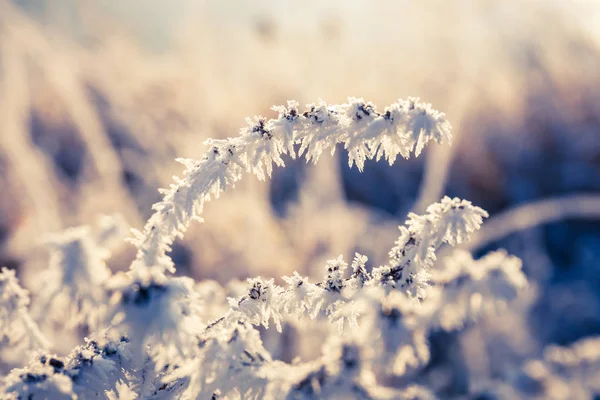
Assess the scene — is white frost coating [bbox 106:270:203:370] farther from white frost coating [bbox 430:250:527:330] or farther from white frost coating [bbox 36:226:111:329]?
white frost coating [bbox 430:250:527:330]

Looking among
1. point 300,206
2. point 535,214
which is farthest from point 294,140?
point 300,206

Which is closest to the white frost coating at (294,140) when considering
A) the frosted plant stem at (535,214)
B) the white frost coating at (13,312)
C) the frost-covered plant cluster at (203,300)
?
the frost-covered plant cluster at (203,300)

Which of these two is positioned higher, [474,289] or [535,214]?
[535,214]

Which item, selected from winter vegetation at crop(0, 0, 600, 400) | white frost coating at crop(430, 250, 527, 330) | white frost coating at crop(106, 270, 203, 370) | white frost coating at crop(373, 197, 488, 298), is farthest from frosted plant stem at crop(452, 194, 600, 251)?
white frost coating at crop(106, 270, 203, 370)

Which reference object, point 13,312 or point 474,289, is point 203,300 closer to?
point 13,312

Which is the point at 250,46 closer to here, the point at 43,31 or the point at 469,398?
the point at 43,31

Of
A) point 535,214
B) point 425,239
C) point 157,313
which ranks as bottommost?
point 157,313

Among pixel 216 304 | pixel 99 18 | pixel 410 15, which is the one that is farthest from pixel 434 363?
pixel 99 18
